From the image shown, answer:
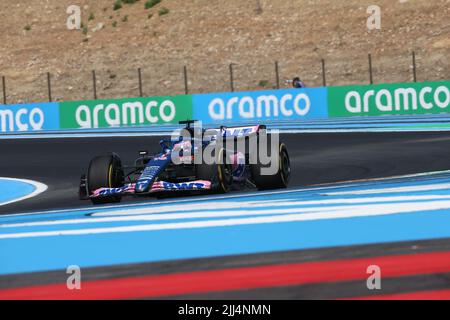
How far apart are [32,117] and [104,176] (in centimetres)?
2054

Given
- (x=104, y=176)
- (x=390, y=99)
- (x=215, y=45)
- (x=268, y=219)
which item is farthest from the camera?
(x=215, y=45)

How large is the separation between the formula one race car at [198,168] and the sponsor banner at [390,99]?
18.1 meters

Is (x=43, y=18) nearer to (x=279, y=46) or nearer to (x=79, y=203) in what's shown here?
(x=279, y=46)

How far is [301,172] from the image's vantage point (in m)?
16.0

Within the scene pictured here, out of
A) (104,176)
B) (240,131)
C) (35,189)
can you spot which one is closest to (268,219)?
(104,176)

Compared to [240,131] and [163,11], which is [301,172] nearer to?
[240,131]

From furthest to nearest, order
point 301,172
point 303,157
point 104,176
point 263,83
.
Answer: point 263,83, point 303,157, point 301,172, point 104,176

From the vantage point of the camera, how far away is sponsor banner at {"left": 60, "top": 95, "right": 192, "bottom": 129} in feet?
107

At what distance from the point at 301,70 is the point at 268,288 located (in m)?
41.4

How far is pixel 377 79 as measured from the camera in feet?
148

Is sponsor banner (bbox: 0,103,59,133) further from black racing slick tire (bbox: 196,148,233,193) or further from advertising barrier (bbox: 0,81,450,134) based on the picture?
black racing slick tire (bbox: 196,148,233,193)

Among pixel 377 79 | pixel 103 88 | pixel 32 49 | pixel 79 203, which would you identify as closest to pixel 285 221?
pixel 79 203

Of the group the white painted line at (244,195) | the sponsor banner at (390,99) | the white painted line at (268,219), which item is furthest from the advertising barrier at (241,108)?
the white painted line at (268,219)

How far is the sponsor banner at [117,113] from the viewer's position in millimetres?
32625
